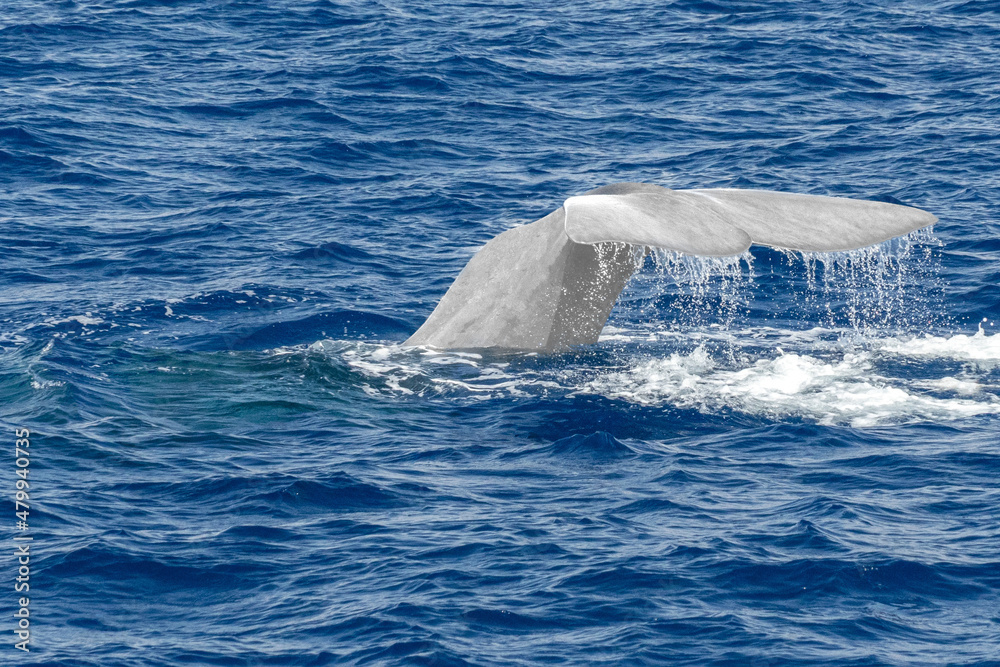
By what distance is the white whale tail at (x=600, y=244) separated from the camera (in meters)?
11.2

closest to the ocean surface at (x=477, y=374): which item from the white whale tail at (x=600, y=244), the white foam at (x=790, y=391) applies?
the white foam at (x=790, y=391)

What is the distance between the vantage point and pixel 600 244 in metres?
14.4

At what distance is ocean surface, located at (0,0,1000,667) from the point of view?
397 inches

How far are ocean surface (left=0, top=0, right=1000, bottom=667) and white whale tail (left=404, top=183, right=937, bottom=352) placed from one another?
1.53ft

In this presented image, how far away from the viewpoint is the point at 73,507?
11781 millimetres

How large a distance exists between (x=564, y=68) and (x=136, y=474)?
20.0m

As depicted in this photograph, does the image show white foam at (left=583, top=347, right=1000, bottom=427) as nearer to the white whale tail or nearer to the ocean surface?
the ocean surface

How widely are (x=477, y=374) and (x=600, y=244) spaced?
6.01ft

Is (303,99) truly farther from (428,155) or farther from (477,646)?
(477,646)

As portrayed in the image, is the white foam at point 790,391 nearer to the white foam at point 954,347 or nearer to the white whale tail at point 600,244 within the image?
the white foam at point 954,347

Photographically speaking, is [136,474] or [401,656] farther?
[136,474]

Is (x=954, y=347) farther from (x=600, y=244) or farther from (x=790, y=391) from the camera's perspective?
(x=600, y=244)

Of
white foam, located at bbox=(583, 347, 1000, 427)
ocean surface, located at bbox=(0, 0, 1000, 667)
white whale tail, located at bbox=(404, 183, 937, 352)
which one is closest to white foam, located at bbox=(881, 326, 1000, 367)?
ocean surface, located at bbox=(0, 0, 1000, 667)

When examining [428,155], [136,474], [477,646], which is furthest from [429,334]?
[428,155]
